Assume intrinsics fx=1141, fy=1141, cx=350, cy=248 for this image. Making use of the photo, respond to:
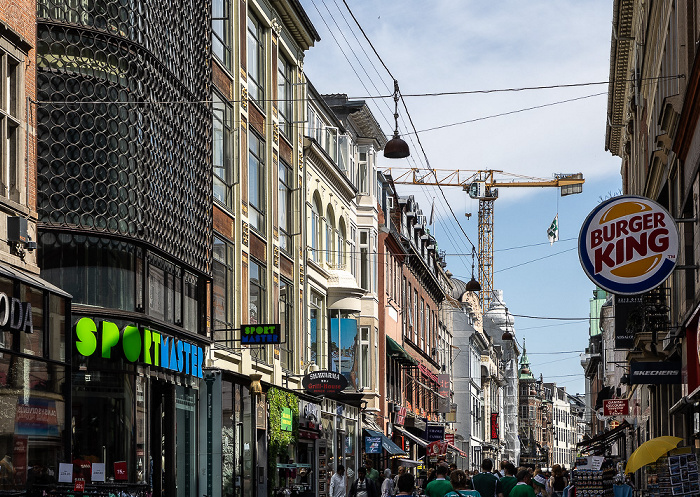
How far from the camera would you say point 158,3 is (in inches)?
921

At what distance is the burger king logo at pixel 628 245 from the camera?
55.8 ft

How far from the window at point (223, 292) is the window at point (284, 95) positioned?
7505 mm

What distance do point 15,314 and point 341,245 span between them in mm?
27894

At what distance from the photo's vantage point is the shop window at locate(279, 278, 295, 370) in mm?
34594

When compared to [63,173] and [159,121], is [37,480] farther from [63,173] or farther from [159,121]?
[159,121]

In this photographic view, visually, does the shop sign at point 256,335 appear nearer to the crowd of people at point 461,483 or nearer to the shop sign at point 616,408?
the crowd of people at point 461,483

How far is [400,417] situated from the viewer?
178 ft

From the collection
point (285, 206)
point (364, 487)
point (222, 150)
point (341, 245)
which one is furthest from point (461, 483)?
point (341, 245)

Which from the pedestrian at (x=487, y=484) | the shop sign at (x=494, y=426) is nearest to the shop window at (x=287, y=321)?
the pedestrian at (x=487, y=484)

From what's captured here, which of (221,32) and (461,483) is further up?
(221,32)

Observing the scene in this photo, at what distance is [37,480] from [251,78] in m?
16.7

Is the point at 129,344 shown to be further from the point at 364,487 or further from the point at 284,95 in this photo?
the point at 284,95

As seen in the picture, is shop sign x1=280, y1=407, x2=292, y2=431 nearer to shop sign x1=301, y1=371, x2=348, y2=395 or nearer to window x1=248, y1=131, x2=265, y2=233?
shop sign x1=301, y1=371, x2=348, y2=395

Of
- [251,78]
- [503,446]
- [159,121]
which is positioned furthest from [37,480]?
[503,446]
